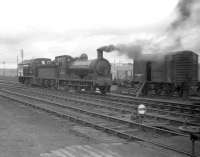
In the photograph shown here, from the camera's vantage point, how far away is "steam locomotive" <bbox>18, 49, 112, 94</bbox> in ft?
91.7

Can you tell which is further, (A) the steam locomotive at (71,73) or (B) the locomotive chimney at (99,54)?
(B) the locomotive chimney at (99,54)

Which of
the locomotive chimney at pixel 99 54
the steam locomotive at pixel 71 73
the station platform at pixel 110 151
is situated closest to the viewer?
the station platform at pixel 110 151

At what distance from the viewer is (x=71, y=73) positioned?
3130 cm

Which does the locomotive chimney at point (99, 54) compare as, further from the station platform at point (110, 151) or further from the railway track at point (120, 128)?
the station platform at point (110, 151)

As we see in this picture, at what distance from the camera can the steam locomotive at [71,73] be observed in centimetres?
2795

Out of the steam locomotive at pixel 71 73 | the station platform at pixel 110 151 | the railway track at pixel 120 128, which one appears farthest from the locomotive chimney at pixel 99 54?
the station platform at pixel 110 151

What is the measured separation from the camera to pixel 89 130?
11.6m

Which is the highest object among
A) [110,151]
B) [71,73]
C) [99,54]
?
[99,54]

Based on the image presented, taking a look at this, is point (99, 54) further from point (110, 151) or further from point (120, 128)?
point (110, 151)

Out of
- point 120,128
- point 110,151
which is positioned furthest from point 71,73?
point 110,151

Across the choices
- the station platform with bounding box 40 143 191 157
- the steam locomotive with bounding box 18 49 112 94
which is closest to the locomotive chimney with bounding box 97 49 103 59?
the steam locomotive with bounding box 18 49 112 94

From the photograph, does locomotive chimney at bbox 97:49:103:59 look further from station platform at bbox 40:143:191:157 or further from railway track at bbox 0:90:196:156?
station platform at bbox 40:143:191:157

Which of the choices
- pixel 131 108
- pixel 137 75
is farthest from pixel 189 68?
pixel 131 108

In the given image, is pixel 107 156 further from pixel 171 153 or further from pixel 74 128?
pixel 74 128
